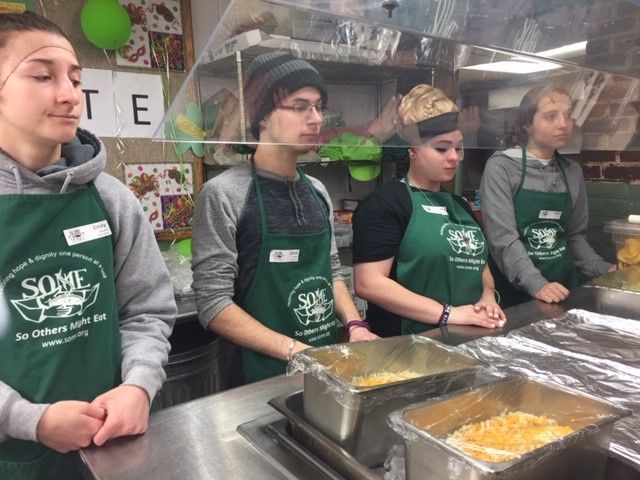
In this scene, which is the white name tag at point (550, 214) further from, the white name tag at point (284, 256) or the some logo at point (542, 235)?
the white name tag at point (284, 256)

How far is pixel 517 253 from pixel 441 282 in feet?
1.40

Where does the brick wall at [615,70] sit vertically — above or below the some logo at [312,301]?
above

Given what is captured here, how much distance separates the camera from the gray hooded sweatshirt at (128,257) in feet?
3.06

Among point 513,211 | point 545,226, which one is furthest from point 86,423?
point 545,226

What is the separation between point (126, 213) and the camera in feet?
3.44

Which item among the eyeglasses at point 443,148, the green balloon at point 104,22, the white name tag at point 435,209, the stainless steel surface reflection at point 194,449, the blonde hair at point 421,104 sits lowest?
the stainless steel surface reflection at point 194,449

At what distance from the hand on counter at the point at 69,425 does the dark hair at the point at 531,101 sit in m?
1.18

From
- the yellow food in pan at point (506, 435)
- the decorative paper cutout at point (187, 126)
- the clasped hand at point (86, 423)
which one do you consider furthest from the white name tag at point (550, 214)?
the clasped hand at point (86, 423)

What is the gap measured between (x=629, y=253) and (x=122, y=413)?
1663 mm

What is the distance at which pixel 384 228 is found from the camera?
1.52m

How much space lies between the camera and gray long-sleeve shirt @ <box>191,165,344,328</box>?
125 cm

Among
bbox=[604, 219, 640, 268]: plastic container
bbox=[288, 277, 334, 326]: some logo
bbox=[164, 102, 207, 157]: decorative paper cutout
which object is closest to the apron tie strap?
bbox=[164, 102, 207, 157]: decorative paper cutout

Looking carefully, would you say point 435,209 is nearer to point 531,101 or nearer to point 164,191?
point 531,101

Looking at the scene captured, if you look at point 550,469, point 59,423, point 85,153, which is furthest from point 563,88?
point 59,423
